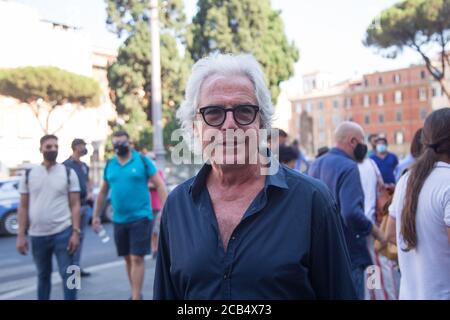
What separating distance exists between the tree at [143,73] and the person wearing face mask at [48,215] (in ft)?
45.3

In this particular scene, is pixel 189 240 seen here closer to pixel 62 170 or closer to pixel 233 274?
pixel 233 274

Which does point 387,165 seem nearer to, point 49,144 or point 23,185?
point 49,144

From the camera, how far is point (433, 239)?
2.40 metres

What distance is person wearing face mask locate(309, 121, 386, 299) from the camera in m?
3.90

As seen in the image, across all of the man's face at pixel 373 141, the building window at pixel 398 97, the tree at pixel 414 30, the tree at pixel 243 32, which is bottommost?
the man's face at pixel 373 141

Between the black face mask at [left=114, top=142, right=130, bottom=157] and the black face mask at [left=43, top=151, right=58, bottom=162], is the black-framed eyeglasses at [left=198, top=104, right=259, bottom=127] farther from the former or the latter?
the black face mask at [left=114, top=142, right=130, bottom=157]

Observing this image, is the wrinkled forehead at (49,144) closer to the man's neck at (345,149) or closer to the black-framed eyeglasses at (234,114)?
the man's neck at (345,149)

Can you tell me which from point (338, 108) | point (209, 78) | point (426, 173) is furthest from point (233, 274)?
point (338, 108)

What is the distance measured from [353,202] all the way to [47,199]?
108 inches

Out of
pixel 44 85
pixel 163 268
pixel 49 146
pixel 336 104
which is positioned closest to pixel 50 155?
pixel 49 146

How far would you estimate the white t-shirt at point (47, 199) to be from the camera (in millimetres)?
4793

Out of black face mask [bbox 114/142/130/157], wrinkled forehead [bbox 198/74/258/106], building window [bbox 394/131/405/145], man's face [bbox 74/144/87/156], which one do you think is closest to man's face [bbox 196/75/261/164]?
wrinkled forehead [bbox 198/74/258/106]

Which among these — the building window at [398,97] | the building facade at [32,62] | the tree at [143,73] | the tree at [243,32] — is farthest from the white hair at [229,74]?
the building window at [398,97]
